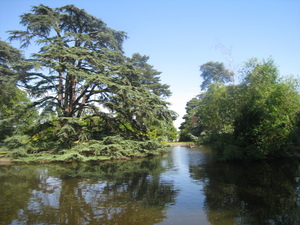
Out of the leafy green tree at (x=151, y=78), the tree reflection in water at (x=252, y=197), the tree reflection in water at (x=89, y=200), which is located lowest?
the tree reflection in water at (x=89, y=200)

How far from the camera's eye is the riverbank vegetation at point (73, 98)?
17656 mm

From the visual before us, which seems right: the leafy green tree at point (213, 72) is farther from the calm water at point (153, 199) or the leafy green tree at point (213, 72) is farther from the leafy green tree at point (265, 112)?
the calm water at point (153, 199)

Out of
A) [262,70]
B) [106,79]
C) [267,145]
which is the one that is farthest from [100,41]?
[267,145]

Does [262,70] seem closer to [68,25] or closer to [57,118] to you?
[57,118]

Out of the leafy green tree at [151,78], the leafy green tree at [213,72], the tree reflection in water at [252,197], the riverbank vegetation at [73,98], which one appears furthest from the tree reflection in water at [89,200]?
the leafy green tree at [213,72]

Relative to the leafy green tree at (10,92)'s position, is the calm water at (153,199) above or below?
below

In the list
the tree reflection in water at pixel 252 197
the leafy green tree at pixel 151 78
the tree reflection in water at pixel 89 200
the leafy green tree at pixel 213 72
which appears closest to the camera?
the tree reflection in water at pixel 252 197

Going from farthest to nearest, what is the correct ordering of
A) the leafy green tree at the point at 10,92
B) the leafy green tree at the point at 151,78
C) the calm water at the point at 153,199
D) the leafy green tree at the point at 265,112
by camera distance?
the leafy green tree at the point at 151,78 → the leafy green tree at the point at 10,92 → the leafy green tree at the point at 265,112 → the calm water at the point at 153,199

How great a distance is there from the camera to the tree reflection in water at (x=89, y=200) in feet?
19.4

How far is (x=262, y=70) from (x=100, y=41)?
15.3m

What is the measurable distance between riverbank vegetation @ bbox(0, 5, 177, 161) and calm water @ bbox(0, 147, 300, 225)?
699 cm

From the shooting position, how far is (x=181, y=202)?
709 centimetres

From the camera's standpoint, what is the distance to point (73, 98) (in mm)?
21516

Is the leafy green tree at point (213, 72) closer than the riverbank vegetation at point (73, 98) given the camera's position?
No
